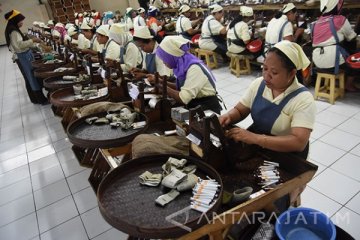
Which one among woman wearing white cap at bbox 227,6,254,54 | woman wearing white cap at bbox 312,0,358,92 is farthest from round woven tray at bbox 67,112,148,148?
woman wearing white cap at bbox 227,6,254,54

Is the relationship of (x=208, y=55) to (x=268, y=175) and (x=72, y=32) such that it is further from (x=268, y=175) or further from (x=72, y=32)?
(x=268, y=175)

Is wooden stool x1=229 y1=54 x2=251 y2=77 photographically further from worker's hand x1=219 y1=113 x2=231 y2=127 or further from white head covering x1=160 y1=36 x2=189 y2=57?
worker's hand x1=219 y1=113 x2=231 y2=127

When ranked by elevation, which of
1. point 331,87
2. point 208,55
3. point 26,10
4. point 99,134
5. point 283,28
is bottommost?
point 331,87

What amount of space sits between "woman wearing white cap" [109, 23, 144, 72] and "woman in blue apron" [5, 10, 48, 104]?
2277 millimetres

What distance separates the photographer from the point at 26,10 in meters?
15.8

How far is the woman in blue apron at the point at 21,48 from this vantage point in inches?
192

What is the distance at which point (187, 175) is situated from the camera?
124 cm

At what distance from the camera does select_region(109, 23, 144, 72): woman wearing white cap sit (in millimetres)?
3777

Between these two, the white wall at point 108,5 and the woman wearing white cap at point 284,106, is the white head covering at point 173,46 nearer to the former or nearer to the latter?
the woman wearing white cap at point 284,106

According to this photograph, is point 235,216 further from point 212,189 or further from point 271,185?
point 271,185

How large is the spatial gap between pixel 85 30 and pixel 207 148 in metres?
5.37

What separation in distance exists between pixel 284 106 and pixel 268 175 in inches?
17.0

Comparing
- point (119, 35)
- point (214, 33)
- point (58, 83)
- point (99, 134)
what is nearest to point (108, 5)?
point (214, 33)

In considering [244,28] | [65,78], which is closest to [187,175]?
[65,78]
